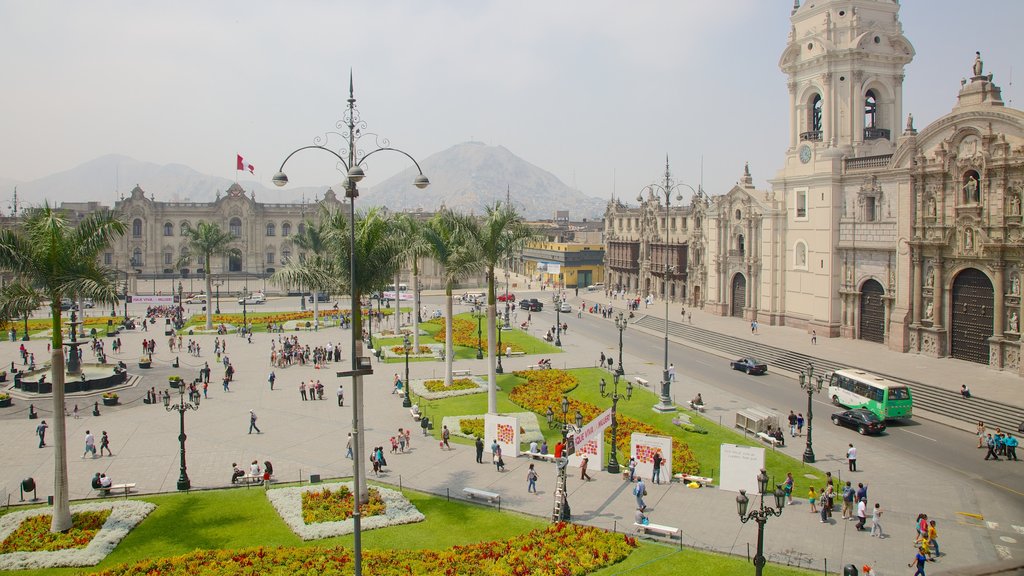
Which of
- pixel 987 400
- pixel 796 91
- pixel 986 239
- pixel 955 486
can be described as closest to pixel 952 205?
pixel 986 239

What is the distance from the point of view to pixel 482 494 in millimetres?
24094

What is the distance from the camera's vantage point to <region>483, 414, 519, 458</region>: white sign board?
2930 centimetres

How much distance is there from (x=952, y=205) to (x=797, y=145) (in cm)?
1659

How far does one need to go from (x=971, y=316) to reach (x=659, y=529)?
104ft

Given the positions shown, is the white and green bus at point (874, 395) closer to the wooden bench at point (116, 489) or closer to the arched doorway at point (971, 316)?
the arched doorway at point (971, 316)

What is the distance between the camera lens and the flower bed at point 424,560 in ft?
60.6

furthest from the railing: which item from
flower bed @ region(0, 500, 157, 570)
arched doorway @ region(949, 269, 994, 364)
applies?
flower bed @ region(0, 500, 157, 570)

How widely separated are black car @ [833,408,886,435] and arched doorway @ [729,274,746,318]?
106 feet

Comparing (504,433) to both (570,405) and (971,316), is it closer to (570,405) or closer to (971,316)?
(570,405)

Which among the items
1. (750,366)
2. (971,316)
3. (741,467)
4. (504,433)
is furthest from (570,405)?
(971,316)

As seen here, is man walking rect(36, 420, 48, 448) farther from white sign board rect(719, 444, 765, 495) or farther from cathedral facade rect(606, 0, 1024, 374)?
cathedral facade rect(606, 0, 1024, 374)

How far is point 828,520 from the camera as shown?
23078mm

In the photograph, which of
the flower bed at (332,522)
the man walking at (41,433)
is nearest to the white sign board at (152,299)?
the man walking at (41,433)

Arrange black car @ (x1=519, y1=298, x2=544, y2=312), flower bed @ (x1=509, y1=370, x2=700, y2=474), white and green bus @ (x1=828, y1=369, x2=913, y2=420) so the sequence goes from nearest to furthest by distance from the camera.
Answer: flower bed @ (x1=509, y1=370, x2=700, y2=474) < white and green bus @ (x1=828, y1=369, x2=913, y2=420) < black car @ (x1=519, y1=298, x2=544, y2=312)
